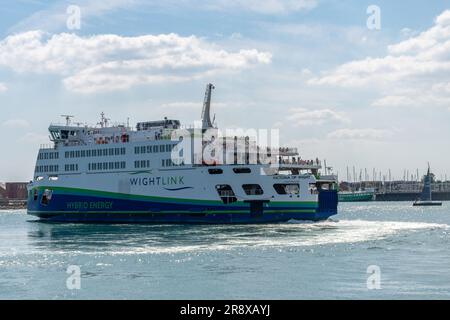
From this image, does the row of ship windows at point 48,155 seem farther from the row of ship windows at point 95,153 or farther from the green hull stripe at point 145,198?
the green hull stripe at point 145,198

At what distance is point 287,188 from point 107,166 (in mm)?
17925

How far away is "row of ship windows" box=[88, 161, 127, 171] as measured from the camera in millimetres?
61025

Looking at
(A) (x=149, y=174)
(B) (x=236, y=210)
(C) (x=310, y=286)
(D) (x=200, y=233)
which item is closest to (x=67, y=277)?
(C) (x=310, y=286)

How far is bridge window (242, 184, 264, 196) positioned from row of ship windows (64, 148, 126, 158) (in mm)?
13457

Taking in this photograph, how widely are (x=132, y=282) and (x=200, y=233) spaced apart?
2142 cm

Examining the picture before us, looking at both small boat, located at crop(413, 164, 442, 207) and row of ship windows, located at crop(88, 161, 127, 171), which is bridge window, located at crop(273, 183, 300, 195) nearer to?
row of ship windows, located at crop(88, 161, 127, 171)

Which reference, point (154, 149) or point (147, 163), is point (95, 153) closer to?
point (147, 163)

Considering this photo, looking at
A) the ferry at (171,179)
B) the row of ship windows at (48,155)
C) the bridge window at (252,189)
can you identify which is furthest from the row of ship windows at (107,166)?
the bridge window at (252,189)

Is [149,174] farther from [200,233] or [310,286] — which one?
[310,286]

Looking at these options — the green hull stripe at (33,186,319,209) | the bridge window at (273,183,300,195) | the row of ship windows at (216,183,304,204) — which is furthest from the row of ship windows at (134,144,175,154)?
the bridge window at (273,183,300,195)

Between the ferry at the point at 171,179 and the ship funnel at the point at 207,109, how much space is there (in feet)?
0.32

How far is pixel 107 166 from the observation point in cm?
6184

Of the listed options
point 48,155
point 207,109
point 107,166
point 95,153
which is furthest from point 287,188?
point 48,155

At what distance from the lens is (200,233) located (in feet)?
150
